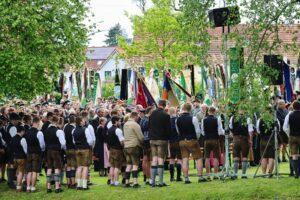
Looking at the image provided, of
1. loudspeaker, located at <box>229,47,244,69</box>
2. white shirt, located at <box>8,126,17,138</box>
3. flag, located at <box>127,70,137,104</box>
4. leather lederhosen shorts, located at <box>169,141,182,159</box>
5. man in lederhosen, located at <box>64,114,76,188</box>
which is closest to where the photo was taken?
loudspeaker, located at <box>229,47,244,69</box>

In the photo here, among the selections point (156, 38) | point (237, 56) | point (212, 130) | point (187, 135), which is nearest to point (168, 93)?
point (212, 130)

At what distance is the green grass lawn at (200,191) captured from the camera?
18328mm

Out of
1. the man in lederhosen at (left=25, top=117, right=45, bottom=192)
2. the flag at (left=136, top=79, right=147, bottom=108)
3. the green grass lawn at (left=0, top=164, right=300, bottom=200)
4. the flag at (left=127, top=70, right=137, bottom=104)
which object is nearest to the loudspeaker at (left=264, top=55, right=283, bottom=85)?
the green grass lawn at (left=0, top=164, right=300, bottom=200)

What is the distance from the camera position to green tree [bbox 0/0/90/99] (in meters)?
23.2

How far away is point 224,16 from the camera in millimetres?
19312

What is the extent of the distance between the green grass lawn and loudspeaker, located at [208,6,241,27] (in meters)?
4.30

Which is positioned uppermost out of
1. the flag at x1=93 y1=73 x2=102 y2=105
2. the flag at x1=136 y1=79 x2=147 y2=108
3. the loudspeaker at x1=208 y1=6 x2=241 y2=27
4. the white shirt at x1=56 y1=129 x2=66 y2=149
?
the loudspeaker at x1=208 y1=6 x2=241 y2=27

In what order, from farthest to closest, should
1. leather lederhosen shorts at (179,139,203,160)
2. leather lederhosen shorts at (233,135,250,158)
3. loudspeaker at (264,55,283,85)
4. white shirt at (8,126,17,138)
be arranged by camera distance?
white shirt at (8,126,17,138) → leather lederhosen shorts at (233,135,250,158) → leather lederhosen shorts at (179,139,203,160) → loudspeaker at (264,55,283,85)

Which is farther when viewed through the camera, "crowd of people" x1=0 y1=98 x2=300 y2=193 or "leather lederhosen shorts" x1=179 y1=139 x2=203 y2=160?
"leather lederhosen shorts" x1=179 y1=139 x2=203 y2=160

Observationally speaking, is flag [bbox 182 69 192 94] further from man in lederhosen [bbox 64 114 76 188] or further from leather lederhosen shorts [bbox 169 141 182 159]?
man in lederhosen [bbox 64 114 76 188]

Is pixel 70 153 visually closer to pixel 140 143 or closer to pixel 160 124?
pixel 140 143

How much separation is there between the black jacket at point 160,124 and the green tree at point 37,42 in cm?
506

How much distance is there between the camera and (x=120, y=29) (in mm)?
154000

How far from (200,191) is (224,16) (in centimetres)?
466
